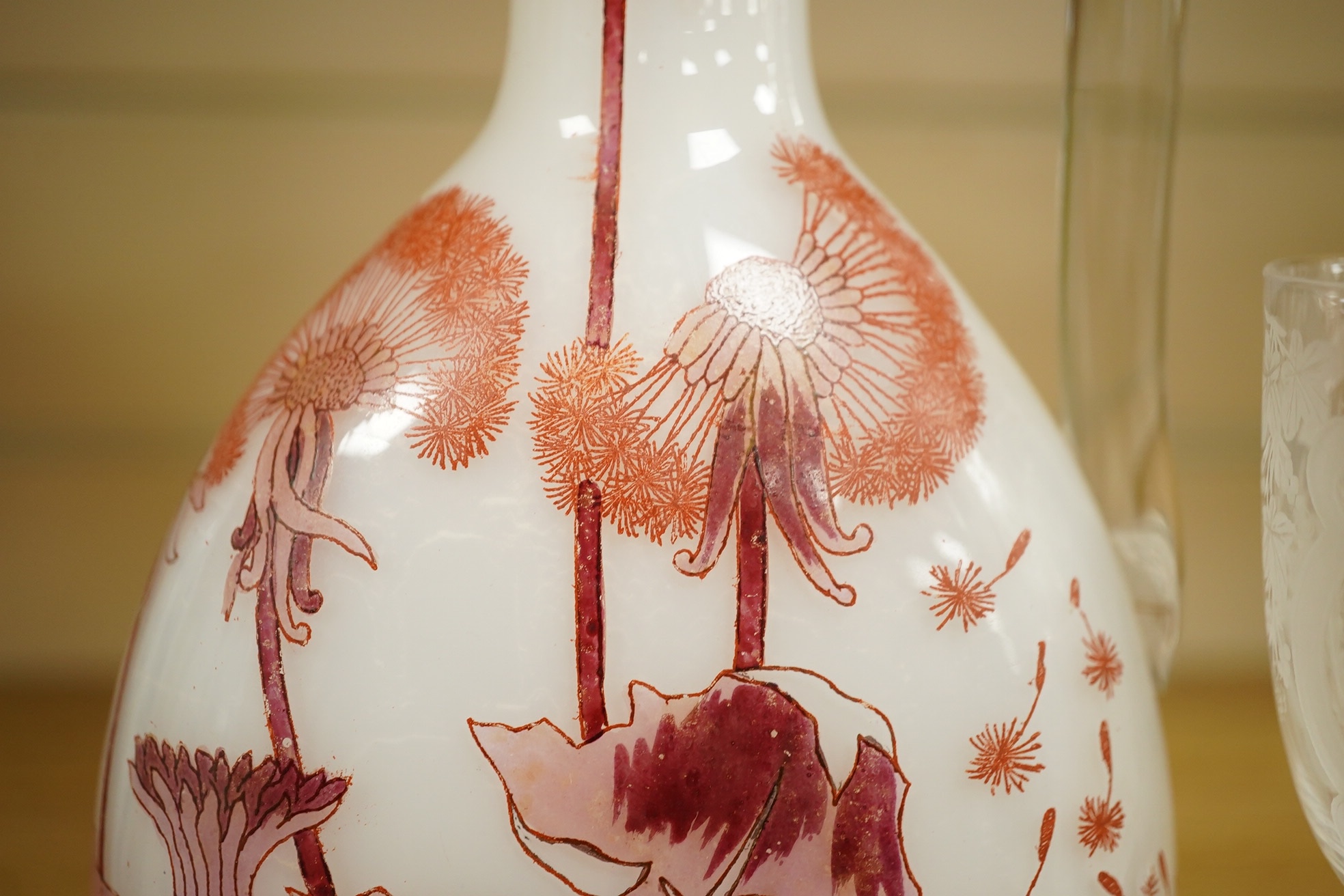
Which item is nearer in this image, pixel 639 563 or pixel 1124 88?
pixel 639 563

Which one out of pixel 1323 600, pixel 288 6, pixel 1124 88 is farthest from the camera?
pixel 288 6

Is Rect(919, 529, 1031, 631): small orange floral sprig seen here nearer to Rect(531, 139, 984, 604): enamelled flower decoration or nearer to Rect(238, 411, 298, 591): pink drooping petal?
Rect(531, 139, 984, 604): enamelled flower decoration

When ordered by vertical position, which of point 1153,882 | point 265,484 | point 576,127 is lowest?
point 1153,882

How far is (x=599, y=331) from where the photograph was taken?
0.31 meters

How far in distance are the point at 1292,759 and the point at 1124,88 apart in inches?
8.9

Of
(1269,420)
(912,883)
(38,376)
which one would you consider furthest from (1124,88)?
(38,376)

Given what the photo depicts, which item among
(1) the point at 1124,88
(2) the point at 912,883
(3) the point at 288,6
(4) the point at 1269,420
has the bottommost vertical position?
(2) the point at 912,883

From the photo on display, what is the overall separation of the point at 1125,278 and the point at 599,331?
21 cm

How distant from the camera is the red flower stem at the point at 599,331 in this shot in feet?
0.97

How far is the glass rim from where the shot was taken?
0.28m

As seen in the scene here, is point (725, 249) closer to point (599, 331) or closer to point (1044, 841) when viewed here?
point (599, 331)

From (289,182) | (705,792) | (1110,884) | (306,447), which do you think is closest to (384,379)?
(306,447)

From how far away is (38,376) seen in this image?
2.13 feet

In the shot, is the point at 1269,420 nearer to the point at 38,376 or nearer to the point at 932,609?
the point at 932,609
